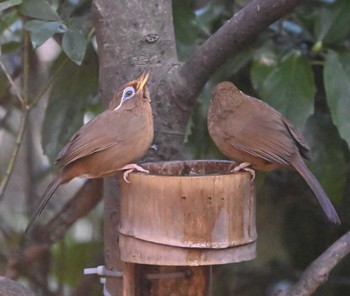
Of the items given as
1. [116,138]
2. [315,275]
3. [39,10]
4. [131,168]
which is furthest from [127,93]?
[315,275]

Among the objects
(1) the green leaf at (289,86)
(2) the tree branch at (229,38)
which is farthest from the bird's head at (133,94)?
(1) the green leaf at (289,86)

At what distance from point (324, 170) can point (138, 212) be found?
46.2 inches

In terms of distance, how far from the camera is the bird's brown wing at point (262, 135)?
242 centimetres

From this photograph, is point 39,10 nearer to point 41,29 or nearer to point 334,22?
point 41,29

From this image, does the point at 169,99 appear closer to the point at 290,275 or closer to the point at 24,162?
the point at 290,275

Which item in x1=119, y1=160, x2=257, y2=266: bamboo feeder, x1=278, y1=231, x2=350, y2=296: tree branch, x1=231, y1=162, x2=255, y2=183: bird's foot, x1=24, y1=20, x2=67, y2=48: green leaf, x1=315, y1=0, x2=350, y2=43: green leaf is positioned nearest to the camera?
x1=119, y1=160, x2=257, y2=266: bamboo feeder

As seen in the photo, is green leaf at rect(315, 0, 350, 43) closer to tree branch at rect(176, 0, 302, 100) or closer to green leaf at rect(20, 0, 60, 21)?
tree branch at rect(176, 0, 302, 100)

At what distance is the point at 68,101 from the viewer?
126 inches

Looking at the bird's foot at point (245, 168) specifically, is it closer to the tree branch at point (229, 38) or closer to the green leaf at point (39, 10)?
the tree branch at point (229, 38)

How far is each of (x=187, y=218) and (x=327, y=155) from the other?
1201 millimetres

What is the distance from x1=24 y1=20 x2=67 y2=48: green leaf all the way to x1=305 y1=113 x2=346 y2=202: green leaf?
100 cm

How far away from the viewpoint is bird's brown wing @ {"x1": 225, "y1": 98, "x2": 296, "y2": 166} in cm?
242

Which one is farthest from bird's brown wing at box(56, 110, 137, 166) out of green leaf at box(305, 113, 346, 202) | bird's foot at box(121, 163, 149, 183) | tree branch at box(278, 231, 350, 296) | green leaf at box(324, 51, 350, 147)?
green leaf at box(305, 113, 346, 202)

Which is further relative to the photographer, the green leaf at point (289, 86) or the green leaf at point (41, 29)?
the green leaf at point (289, 86)
